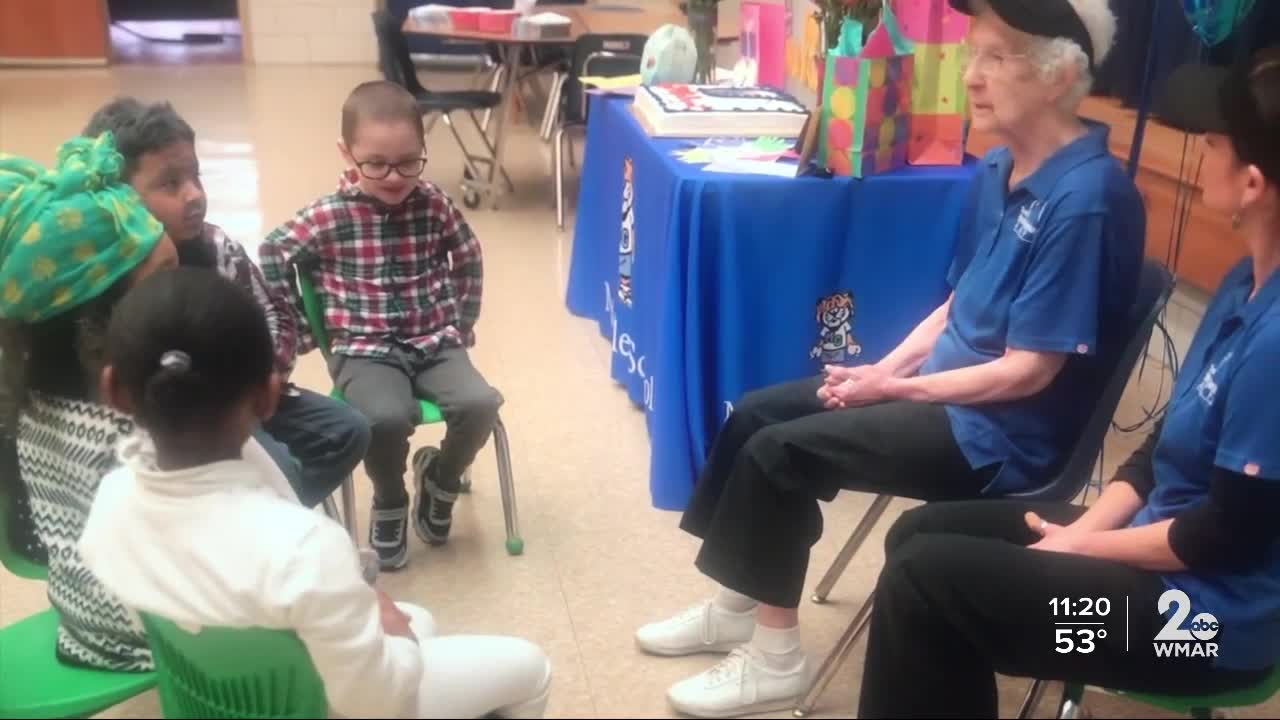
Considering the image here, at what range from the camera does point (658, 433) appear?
2.66 m

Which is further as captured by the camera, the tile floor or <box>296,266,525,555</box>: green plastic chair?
<box>296,266,525,555</box>: green plastic chair

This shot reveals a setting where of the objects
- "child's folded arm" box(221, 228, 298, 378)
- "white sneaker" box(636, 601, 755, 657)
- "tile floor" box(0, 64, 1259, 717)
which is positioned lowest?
"tile floor" box(0, 64, 1259, 717)

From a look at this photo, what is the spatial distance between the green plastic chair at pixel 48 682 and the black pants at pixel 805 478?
0.88 meters

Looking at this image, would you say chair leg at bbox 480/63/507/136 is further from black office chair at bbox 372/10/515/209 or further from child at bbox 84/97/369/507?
child at bbox 84/97/369/507

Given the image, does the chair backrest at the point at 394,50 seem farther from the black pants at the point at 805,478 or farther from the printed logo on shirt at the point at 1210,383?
the printed logo on shirt at the point at 1210,383

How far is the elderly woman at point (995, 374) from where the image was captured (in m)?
1.75

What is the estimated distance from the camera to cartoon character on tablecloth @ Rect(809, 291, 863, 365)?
264cm

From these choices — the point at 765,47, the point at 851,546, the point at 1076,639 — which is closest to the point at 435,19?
the point at 765,47

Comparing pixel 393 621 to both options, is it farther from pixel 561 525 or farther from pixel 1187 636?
pixel 561 525

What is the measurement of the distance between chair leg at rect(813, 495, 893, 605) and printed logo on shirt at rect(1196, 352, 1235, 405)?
0.67m

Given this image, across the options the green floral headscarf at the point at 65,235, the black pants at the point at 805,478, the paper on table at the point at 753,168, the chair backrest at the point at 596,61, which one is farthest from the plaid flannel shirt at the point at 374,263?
the chair backrest at the point at 596,61

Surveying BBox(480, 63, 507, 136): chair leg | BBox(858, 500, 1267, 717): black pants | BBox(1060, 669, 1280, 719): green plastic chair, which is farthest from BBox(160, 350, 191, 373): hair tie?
BBox(480, 63, 507, 136): chair leg

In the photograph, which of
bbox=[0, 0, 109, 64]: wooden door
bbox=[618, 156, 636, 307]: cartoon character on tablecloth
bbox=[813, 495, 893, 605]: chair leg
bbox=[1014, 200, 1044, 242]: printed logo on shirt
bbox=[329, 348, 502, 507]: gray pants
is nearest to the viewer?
bbox=[1014, 200, 1044, 242]: printed logo on shirt

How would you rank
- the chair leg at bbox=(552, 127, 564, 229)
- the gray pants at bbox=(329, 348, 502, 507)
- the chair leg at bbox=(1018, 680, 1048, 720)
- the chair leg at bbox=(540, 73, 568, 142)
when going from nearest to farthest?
the chair leg at bbox=(1018, 680, 1048, 720) < the gray pants at bbox=(329, 348, 502, 507) < the chair leg at bbox=(552, 127, 564, 229) < the chair leg at bbox=(540, 73, 568, 142)
